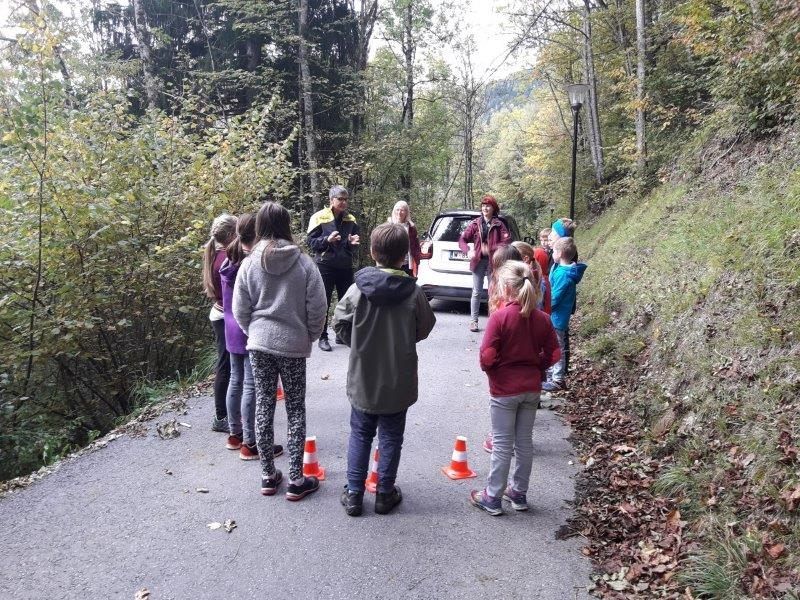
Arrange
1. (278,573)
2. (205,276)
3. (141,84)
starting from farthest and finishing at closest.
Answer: (141,84) < (205,276) < (278,573)

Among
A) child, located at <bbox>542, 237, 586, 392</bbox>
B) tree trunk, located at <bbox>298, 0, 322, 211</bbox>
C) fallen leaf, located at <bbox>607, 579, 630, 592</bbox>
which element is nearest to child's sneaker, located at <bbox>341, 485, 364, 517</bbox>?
fallen leaf, located at <bbox>607, 579, 630, 592</bbox>

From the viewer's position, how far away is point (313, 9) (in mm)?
17203

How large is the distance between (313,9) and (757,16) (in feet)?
43.6

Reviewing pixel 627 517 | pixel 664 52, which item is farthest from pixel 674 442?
pixel 664 52

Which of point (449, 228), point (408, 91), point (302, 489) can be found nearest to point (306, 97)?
point (408, 91)

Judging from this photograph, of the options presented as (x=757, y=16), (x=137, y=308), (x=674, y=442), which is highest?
(x=757, y=16)

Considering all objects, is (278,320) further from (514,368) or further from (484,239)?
(484,239)

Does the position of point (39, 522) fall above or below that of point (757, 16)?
below

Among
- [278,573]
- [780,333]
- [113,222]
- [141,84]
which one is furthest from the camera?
[141,84]

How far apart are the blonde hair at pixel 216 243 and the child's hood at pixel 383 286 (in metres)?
1.62

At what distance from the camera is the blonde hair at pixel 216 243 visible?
459 centimetres

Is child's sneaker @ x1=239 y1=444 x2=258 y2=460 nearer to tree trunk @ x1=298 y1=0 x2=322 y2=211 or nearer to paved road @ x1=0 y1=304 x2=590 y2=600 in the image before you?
paved road @ x1=0 y1=304 x2=590 y2=600

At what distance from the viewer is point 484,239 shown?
820cm

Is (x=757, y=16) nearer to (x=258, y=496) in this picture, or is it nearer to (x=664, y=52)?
(x=664, y=52)
